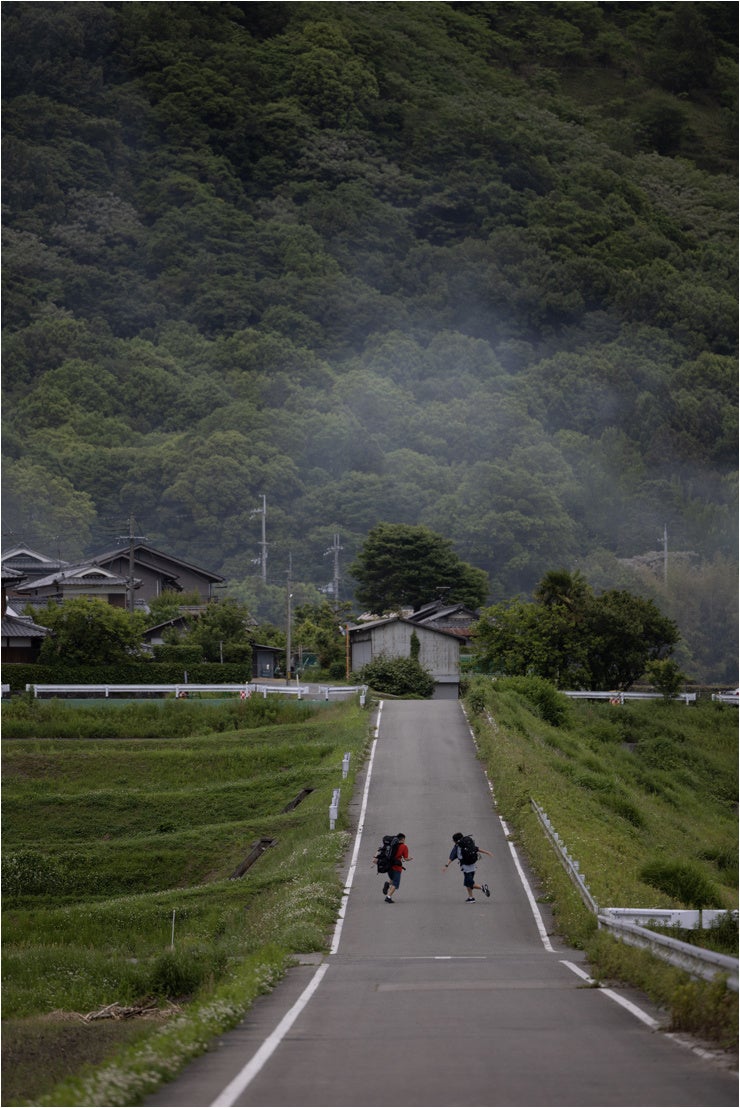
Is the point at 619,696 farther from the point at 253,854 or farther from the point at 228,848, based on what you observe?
the point at 253,854

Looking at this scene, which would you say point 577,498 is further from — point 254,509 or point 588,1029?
point 588,1029

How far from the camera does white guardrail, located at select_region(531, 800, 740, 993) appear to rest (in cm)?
1051

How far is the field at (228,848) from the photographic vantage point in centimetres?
1122

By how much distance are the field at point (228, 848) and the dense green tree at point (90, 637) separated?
23.3 feet

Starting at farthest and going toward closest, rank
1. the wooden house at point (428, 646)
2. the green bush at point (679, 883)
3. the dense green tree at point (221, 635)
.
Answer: the wooden house at point (428, 646)
the dense green tree at point (221, 635)
the green bush at point (679, 883)

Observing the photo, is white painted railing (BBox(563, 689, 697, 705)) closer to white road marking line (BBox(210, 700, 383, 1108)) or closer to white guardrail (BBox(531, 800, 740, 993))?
white guardrail (BBox(531, 800, 740, 993))

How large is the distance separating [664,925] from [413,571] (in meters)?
72.6

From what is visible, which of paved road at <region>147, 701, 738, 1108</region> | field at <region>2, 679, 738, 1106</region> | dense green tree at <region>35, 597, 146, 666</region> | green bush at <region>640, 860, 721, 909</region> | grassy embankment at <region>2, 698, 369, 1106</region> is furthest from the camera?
dense green tree at <region>35, 597, 146, 666</region>

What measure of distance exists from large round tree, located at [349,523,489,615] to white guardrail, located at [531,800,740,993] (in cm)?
6462

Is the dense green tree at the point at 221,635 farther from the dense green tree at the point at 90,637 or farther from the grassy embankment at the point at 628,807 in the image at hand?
the grassy embankment at the point at 628,807

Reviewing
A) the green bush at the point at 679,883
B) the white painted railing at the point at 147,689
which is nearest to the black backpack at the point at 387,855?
the green bush at the point at 679,883

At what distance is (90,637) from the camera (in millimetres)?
57250

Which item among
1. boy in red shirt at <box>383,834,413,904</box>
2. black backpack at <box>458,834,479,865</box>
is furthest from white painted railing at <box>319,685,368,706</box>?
black backpack at <box>458,834,479,865</box>

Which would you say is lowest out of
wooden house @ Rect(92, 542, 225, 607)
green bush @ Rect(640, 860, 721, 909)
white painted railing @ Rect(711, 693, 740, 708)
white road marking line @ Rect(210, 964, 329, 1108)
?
green bush @ Rect(640, 860, 721, 909)
